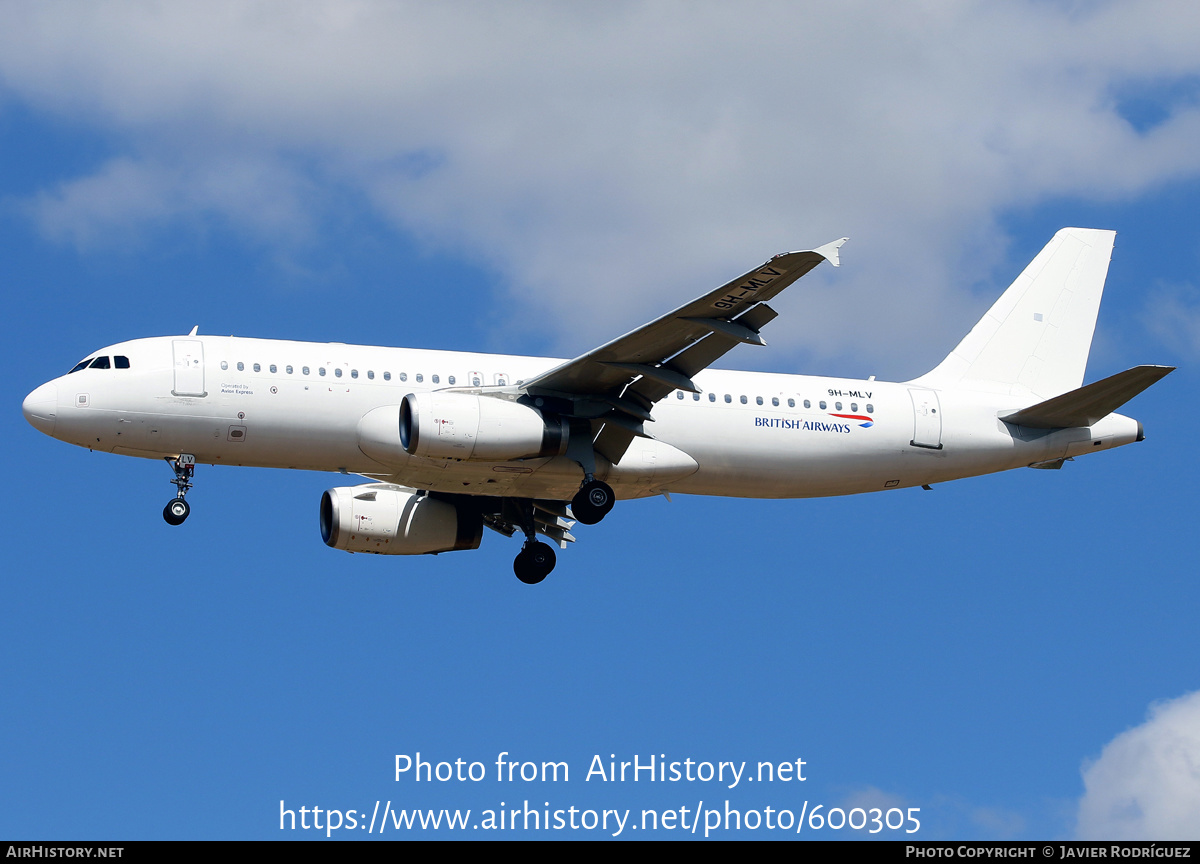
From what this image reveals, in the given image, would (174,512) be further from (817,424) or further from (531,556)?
(817,424)

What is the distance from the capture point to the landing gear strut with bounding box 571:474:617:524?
33.4 metres

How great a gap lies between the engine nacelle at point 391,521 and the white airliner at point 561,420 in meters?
0.05

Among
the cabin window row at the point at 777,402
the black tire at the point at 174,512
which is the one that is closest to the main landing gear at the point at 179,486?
the black tire at the point at 174,512

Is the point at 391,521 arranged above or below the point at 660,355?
below

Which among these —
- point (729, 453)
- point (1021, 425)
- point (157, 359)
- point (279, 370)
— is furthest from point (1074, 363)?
point (157, 359)

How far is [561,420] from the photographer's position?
108ft

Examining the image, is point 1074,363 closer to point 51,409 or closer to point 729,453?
point 729,453

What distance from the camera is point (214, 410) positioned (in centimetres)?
3184

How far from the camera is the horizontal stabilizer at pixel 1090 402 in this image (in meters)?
33.6

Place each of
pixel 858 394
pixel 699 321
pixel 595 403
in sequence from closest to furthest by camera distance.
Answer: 1. pixel 699 321
2. pixel 595 403
3. pixel 858 394

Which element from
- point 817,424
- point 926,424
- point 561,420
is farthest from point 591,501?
point 926,424

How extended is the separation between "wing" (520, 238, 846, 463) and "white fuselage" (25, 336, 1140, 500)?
1.01 m

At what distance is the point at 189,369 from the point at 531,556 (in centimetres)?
990

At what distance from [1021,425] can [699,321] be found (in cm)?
1042
